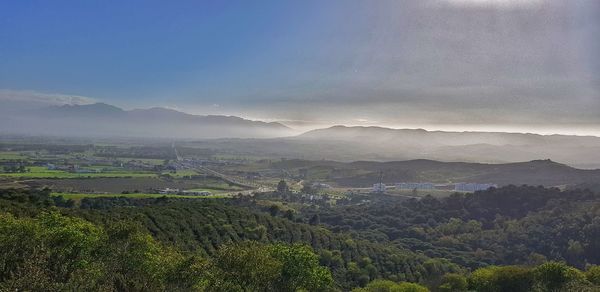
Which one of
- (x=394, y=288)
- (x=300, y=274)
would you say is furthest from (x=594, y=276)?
(x=300, y=274)

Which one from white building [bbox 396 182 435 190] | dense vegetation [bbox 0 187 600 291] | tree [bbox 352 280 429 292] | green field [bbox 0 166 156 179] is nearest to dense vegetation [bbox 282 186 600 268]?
dense vegetation [bbox 0 187 600 291]

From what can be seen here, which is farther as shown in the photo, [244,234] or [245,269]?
[244,234]

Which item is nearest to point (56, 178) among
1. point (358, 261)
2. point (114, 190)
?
point (114, 190)

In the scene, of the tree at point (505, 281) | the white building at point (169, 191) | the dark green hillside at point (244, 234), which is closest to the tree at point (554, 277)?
the tree at point (505, 281)

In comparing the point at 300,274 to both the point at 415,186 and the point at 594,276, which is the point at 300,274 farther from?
the point at 415,186

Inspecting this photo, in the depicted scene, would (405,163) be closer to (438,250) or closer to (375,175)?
(375,175)

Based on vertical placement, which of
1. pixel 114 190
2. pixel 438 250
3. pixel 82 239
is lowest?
pixel 438 250

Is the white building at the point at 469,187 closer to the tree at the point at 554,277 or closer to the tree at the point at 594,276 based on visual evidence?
the tree at the point at 594,276

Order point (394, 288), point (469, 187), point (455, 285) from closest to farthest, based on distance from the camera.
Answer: point (394, 288), point (455, 285), point (469, 187)
